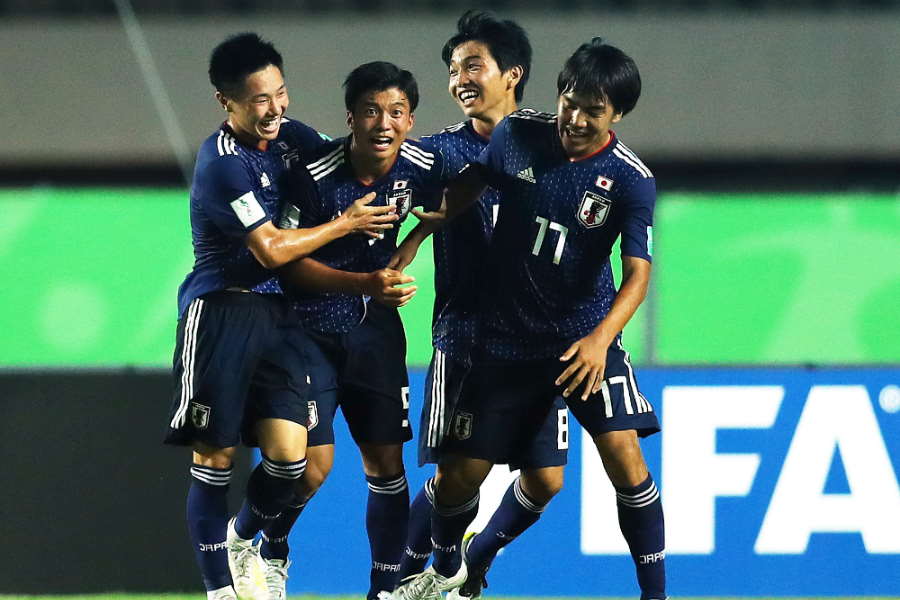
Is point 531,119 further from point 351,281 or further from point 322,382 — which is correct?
point 322,382

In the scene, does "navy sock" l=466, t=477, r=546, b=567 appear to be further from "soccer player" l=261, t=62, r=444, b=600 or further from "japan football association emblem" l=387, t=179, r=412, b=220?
"japan football association emblem" l=387, t=179, r=412, b=220

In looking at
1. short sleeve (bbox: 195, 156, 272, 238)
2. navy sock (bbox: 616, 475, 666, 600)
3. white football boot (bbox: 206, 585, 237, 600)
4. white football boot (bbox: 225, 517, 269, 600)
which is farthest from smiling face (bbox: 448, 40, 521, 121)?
white football boot (bbox: 206, 585, 237, 600)

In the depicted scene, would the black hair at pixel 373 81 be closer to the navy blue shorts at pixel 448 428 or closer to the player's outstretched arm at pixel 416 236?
the player's outstretched arm at pixel 416 236

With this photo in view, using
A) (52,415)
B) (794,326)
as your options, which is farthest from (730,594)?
(52,415)

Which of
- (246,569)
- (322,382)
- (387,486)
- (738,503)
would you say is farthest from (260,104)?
(738,503)

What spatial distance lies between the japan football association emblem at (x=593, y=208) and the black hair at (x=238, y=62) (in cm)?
91

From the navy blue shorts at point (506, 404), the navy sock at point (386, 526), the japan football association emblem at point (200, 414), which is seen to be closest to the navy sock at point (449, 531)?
the navy sock at point (386, 526)

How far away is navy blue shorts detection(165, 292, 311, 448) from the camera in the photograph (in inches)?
162

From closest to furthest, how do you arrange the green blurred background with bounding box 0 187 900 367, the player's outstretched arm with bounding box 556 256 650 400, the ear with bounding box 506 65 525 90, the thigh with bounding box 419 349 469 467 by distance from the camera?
the player's outstretched arm with bounding box 556 256 650 400 → the thigh with bounding box 419 349 469 467 → the ear with bounding box 506 65 525 90 → the green blurred background with bounding box 0 187 900 367

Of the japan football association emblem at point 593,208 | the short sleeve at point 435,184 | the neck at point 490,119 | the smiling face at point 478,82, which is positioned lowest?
the japan football association emblem at point 593,208

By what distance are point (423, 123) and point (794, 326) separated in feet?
5.96

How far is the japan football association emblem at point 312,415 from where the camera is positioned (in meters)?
4.29

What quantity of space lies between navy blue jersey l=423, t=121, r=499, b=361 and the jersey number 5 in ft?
0.99

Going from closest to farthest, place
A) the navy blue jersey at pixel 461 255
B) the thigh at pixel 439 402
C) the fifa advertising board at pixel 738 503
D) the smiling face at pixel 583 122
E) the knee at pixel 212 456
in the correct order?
the smiling face at pixel 583 122 < the knee at pixel 212 456 < the thigh at pixel 439 402 < the navy blue jersey at pixel 461 255 < the fifa advertising board at pixel 738 503
